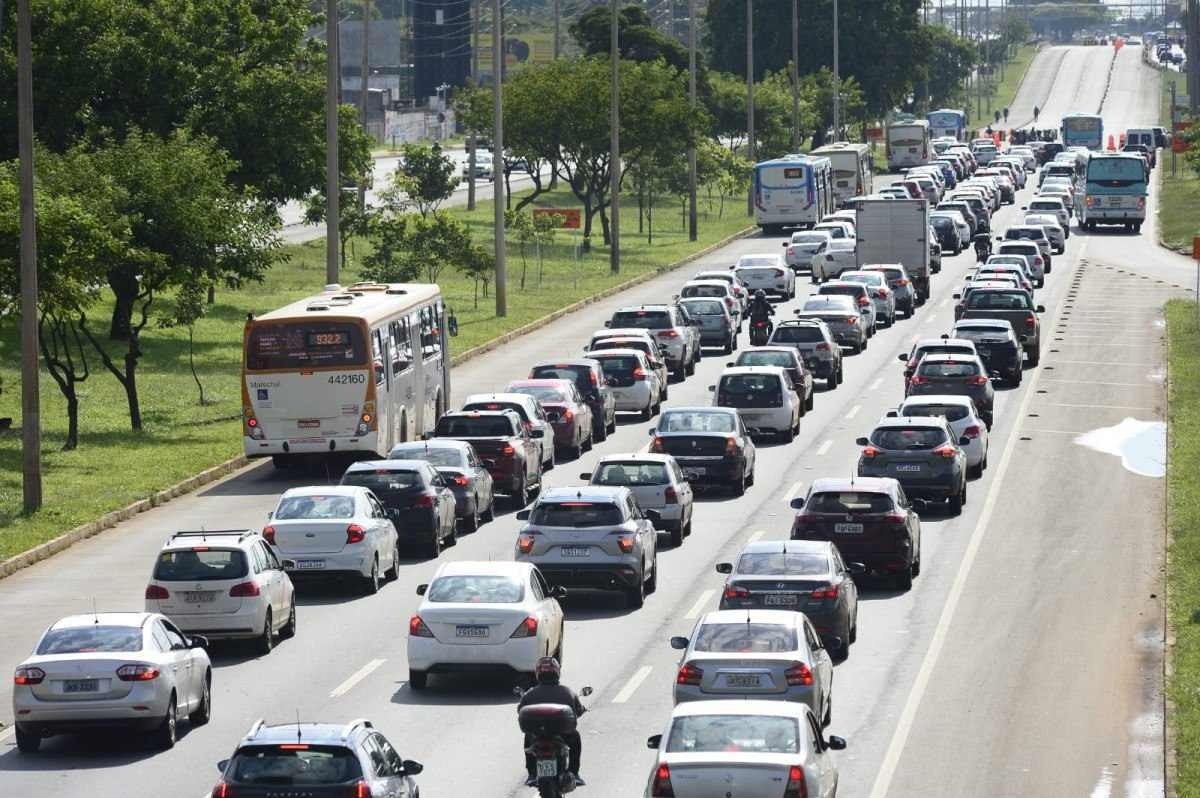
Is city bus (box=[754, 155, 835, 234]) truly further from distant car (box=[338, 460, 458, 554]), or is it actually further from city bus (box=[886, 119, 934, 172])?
distant car (box=[338, 460, 458, 554])

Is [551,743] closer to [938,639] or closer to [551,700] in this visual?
[551,700]

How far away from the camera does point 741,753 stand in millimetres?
17641

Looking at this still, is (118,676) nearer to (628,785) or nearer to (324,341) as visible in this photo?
(628,785)

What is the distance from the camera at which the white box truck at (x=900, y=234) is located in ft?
248

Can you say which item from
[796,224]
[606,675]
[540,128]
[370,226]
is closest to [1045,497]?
[606,675]

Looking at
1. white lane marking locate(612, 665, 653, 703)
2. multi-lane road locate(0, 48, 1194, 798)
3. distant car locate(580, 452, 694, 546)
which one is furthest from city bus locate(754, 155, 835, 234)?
white lane marking locate(612, 665, 653, 703)

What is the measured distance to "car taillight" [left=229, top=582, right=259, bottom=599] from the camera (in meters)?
27.3

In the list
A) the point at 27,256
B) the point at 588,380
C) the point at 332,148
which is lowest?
the point at 588,380

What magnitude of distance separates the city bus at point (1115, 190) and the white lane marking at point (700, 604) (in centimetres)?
7320

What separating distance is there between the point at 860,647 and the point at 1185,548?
771 cm

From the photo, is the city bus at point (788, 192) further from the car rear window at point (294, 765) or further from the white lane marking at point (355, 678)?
the car rear window at point (294, 765)

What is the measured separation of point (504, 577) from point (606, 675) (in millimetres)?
1828

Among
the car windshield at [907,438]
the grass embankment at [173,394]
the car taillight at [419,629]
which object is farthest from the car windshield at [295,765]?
the car windshield at [907,438]

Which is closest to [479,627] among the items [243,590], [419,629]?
[419,629]
